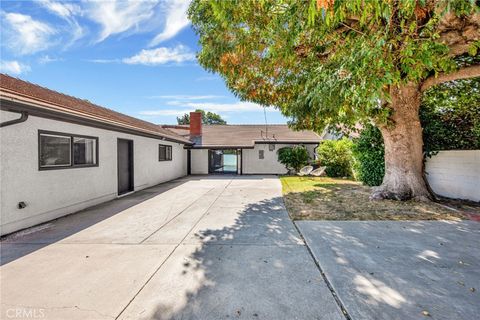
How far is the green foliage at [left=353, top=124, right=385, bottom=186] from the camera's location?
9.65 m

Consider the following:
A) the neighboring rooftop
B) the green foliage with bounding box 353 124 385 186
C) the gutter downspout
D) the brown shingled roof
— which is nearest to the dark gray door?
the brown shingled roof

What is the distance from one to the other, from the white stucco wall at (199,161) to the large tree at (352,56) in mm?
10114

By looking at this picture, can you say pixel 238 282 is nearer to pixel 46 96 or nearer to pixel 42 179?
pixel 42 179

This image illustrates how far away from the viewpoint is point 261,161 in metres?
→ 18.2

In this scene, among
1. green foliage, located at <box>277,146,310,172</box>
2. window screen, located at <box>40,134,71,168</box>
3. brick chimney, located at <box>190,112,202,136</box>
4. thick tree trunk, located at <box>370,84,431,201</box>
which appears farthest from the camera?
brick chimney, located at <box>190,112,202,136</box>

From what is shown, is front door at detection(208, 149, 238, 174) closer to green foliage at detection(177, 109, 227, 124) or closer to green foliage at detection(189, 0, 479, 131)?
green foliage at detection(189, 0, 479, 131)

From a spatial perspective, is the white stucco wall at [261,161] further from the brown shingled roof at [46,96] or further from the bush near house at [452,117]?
the brown shingled roof at [46,96]

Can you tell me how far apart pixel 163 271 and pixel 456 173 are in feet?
30.7

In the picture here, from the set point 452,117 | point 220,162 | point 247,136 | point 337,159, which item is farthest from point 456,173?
point 220,162

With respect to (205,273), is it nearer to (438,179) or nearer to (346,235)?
(346,235)

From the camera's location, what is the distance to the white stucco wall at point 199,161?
18.4 meters

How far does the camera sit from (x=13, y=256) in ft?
12.2

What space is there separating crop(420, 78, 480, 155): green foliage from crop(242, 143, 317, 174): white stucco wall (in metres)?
9.87

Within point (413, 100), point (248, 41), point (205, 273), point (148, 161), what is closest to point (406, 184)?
point (413, 100)
